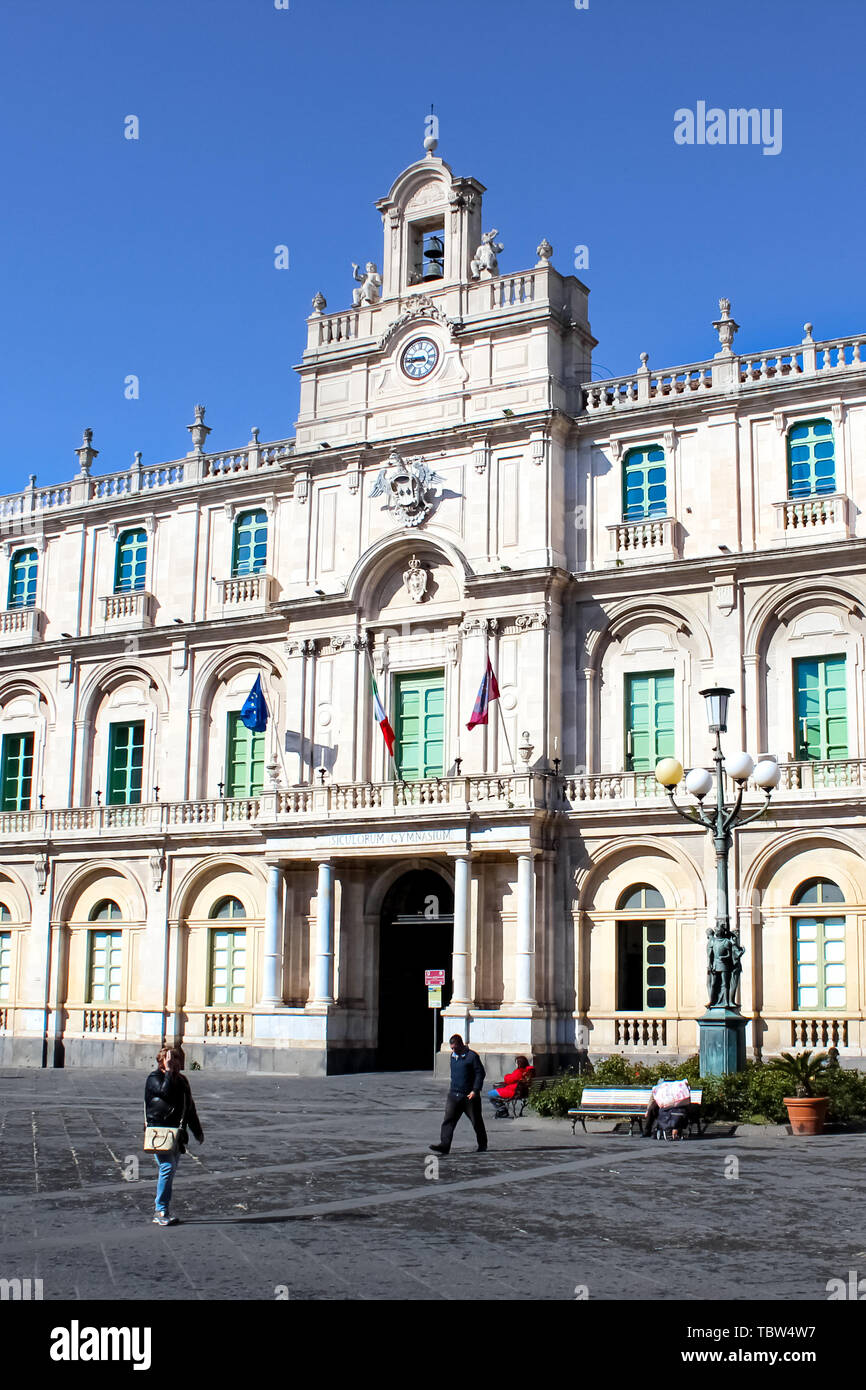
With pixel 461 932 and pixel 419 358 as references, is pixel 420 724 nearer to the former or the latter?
pixel 461 932

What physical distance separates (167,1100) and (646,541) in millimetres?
23760

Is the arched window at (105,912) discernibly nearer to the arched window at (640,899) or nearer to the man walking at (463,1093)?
the arched window at (640,899)

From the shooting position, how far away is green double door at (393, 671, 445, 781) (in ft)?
122

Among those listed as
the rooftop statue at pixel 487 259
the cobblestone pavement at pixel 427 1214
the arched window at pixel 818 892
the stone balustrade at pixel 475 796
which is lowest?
the cobblestone pavement at pixel 427 1214

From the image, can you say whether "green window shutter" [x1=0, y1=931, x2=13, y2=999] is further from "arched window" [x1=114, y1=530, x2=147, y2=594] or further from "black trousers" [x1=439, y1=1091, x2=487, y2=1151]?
"black trousers" [x1=439, y1=1091, x2=487, y2=1151]

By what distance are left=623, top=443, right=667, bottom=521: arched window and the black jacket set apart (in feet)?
78.3

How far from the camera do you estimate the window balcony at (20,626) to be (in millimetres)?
45094

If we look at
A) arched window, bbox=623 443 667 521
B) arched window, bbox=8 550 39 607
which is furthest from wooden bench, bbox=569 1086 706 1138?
arched window, bbox=8 550 39 607

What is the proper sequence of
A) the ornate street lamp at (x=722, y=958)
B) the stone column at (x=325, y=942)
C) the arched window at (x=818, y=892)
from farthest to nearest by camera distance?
the stone column at (x=325, y=942) → the arched window at (x=818, y=892) → the ornate street lamp at (x=722, y=958)

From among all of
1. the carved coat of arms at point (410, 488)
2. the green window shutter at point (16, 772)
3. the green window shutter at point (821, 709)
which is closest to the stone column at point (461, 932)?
the green window shutter at point (821, 709)

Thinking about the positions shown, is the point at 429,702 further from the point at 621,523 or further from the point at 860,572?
the point at 860,572

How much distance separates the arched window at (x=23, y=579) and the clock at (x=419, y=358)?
45.4 feet
